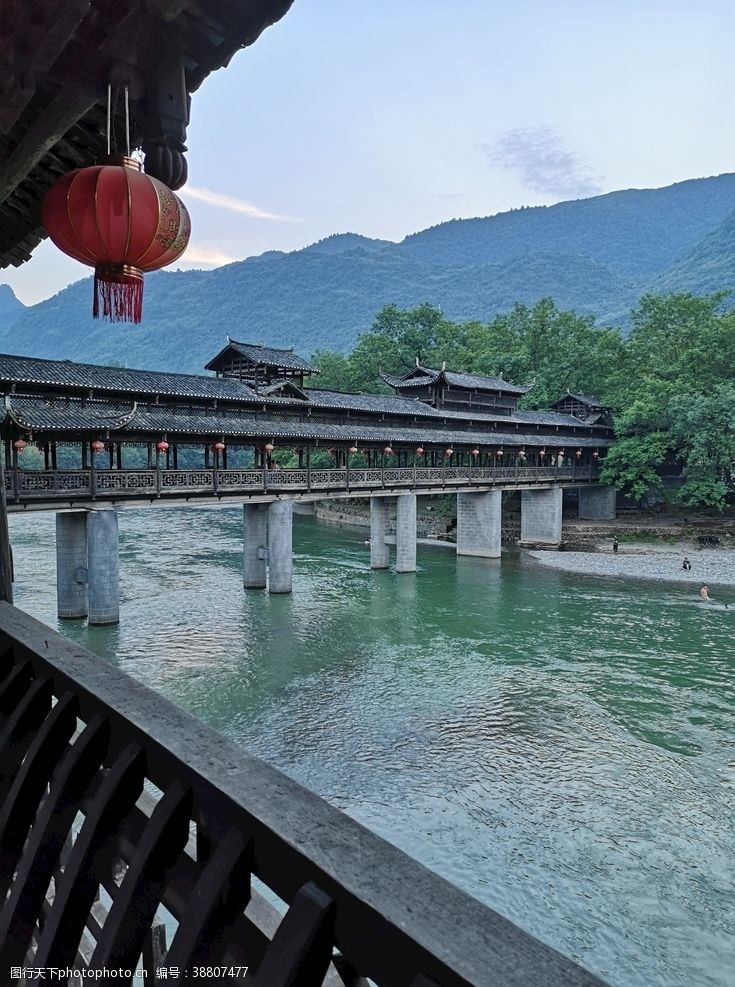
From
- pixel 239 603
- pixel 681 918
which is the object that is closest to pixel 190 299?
pixel 239 603

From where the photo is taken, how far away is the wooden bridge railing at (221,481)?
53.6 ft

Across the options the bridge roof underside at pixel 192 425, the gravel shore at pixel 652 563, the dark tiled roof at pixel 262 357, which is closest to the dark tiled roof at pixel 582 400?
the gravel shore at pixel 652 563

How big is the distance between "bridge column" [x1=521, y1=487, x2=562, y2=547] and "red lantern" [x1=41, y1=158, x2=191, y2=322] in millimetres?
31409

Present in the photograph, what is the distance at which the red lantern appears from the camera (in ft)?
10.6

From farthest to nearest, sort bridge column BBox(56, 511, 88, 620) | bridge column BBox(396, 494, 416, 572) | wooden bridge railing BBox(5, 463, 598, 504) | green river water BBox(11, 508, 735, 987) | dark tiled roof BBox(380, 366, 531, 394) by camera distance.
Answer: dark tiled roof BBox(380, 366, 531, 394), bridge column BBox(396, 494, 416, 572), bridge column BBox(56, 511, 88, 620), wooden bridge railing BBox(5, 463, 598, 504), green river water BBox(11, 508, 735, 987)

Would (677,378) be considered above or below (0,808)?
above

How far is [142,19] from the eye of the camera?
263cm

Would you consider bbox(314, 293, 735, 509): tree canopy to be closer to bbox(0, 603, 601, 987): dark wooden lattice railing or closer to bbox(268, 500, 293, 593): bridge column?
bbox(268, 500, 293, 593): bridge column

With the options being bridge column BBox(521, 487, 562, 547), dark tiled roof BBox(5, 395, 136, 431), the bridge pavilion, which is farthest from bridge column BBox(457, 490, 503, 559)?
dark tiled roof BBox(5, 395, 136, 431)

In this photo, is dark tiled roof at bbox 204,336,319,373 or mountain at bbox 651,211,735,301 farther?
mountain at bbox 651,211,735,301

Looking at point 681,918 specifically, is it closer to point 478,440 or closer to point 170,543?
point 478,440

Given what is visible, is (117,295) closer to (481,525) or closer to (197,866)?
(197,866)

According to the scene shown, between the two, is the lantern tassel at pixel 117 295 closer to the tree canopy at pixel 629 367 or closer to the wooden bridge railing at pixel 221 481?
the wooden bridge railing at pixel 221 481

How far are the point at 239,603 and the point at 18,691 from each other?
19.4 meters
